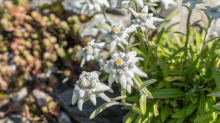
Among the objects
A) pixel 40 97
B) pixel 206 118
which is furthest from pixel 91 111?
pixel 206 118

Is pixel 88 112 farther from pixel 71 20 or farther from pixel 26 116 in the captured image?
pixel 71 20

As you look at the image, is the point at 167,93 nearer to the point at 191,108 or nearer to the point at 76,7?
the point at 191,108

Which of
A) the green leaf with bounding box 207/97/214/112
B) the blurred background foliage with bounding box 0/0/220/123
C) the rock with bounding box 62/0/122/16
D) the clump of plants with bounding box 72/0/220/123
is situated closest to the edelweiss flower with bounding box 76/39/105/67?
the clump of plants with bounding box 72/0/220/123

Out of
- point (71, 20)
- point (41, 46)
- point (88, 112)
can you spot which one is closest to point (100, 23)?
point (71, 20)

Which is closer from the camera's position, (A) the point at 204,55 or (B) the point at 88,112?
(A) the point at 204,55

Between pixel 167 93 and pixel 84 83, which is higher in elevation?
pixel 84 83

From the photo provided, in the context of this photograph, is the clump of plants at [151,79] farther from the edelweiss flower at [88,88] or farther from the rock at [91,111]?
the rock at [91,111]

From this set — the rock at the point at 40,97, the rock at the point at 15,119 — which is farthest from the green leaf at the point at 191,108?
the rock at the point at 15,119

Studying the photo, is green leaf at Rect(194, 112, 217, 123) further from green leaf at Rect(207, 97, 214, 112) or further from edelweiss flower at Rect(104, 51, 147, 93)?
edelweiss flower at Rect(104, 51, 147, 93)
